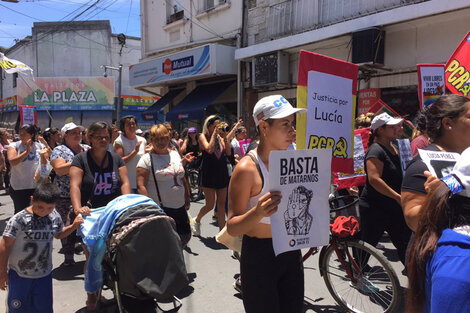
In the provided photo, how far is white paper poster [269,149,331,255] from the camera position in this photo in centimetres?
207

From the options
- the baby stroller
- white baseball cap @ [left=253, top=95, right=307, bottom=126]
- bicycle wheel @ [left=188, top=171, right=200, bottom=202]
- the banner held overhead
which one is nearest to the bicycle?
the banner held overhead

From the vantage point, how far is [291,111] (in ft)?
7.36

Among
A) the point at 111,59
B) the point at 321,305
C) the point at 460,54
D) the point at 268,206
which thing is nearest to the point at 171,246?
the point at 268,206

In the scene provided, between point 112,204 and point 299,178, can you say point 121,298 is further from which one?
point 299,178

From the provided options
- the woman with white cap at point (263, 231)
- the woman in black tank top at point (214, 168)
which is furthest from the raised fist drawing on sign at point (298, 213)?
the woman in black tank top at point (214, 168)

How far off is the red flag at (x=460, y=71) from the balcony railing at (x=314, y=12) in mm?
4548

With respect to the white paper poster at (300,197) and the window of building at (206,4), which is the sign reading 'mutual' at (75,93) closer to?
the window of building at (206,4)

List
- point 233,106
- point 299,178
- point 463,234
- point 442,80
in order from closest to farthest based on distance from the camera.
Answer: point 463,234 < point 299,178 < point 442,80 < point 233,106

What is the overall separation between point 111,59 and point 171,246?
31014 mm

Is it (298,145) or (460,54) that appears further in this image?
(460,54)

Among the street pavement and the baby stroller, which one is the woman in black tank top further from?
the baby stroller

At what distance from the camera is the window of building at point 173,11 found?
16.1 metres

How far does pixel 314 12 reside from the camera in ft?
36.2

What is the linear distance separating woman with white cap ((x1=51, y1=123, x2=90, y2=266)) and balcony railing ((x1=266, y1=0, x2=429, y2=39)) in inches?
323
